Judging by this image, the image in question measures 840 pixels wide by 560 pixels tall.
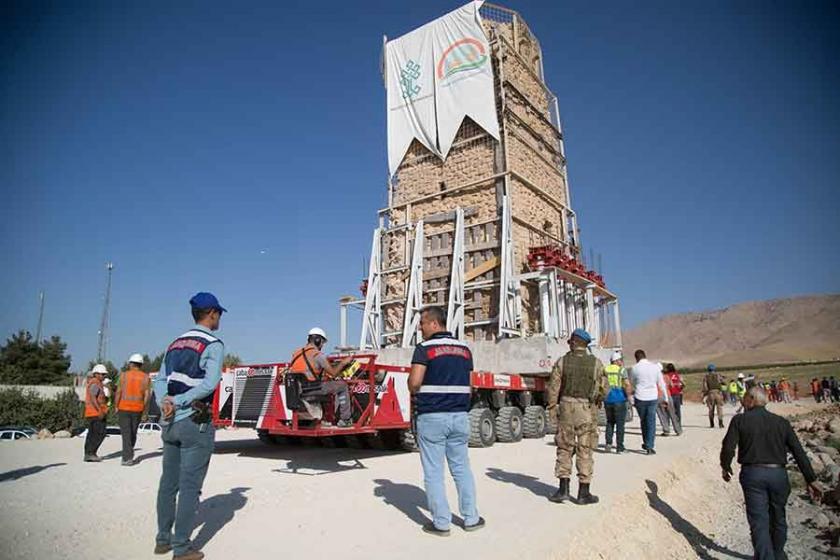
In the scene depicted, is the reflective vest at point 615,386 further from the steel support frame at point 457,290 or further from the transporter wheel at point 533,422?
the steel support frame at point 457,290

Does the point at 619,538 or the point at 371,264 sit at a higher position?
the point at 371,264

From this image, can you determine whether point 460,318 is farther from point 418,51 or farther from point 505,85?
point 418,51

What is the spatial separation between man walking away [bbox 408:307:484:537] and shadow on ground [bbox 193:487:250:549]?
1.71m

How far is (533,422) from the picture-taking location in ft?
36.7

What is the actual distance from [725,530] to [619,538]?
102 inches

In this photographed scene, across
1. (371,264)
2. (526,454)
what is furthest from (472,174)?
(526,454)

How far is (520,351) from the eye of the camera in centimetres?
1247

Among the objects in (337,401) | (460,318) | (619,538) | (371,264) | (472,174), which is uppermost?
(472,174)

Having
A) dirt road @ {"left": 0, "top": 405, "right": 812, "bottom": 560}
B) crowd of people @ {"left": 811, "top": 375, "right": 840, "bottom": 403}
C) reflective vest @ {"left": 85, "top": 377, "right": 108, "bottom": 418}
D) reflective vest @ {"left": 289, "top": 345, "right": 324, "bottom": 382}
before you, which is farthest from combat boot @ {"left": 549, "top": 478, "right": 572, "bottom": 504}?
crowd of people @ {"left": 811, "top": 375, "right": 840, "bottom": 403}

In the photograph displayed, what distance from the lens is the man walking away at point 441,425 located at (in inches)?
154

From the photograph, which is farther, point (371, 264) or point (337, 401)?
point (371, 264)

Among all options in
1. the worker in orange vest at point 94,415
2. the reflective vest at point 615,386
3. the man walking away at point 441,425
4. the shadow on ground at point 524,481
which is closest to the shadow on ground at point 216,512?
the man walking away at point 441,425

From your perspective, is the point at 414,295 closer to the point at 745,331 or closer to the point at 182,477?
the point at 182,477

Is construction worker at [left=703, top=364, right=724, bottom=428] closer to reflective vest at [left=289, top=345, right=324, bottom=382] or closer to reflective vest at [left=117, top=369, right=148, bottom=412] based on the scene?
reflective vest at [left=289, top=345, right=324, bottom=382]
